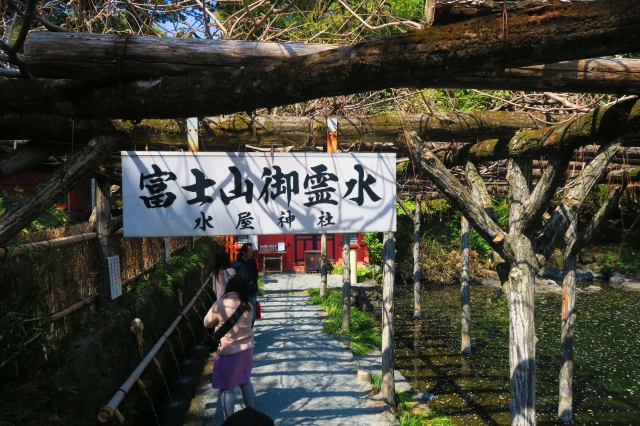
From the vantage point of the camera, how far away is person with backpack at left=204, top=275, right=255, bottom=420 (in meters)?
4.46

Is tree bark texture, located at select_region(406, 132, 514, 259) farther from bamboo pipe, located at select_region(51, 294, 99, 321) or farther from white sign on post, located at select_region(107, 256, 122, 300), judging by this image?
white sign on post, located at select_region(107, 256, 122, 300)

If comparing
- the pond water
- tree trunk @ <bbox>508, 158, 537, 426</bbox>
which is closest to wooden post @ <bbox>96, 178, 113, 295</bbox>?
tree trunk @ <bbox>508, 158, 537, 426</bbox>

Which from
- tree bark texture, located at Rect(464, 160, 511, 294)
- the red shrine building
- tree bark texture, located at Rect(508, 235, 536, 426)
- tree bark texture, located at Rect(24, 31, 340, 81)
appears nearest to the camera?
tree bark texture, located at Rect(24, 31, 340, 81)

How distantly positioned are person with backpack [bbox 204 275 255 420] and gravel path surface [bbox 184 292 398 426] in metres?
0.92

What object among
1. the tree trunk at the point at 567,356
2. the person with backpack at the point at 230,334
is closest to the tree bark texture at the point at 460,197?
the person with backpack at the point at 230,334

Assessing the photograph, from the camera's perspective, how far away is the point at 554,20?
1.97m

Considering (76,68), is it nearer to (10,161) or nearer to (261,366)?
(10,161)

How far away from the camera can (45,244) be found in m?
4.23

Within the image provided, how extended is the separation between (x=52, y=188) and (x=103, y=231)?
287 centimetres

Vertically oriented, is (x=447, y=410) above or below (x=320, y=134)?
below

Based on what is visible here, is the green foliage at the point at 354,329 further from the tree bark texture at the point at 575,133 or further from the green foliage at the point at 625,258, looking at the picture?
the green foliage at the point at 625,258

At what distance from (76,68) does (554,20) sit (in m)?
2.42

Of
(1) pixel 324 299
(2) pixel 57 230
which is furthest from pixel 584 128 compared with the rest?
(1) pixel 324 299

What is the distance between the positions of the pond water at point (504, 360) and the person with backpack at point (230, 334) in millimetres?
3762
